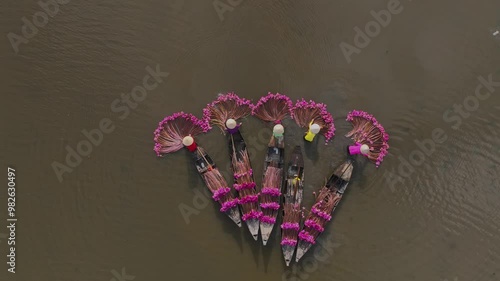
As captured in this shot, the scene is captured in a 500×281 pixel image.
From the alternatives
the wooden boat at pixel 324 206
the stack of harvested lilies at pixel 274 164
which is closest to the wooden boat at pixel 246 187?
the stack of harvested lilies at pixel 274 164

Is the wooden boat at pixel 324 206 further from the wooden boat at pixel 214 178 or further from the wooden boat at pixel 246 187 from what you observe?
the wooden boat at pixel 214 178

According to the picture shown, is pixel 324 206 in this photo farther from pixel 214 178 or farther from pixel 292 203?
pixel 214 178

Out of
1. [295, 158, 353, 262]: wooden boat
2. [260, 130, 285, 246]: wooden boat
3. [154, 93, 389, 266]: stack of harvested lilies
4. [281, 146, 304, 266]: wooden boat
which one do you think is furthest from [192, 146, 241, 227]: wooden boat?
[295, 158, 353, 262]: wooden boat

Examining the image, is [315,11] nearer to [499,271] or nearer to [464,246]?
[464,246]

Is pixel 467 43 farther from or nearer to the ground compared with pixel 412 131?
farther from the ground

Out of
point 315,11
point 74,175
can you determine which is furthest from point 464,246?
point 74,175
